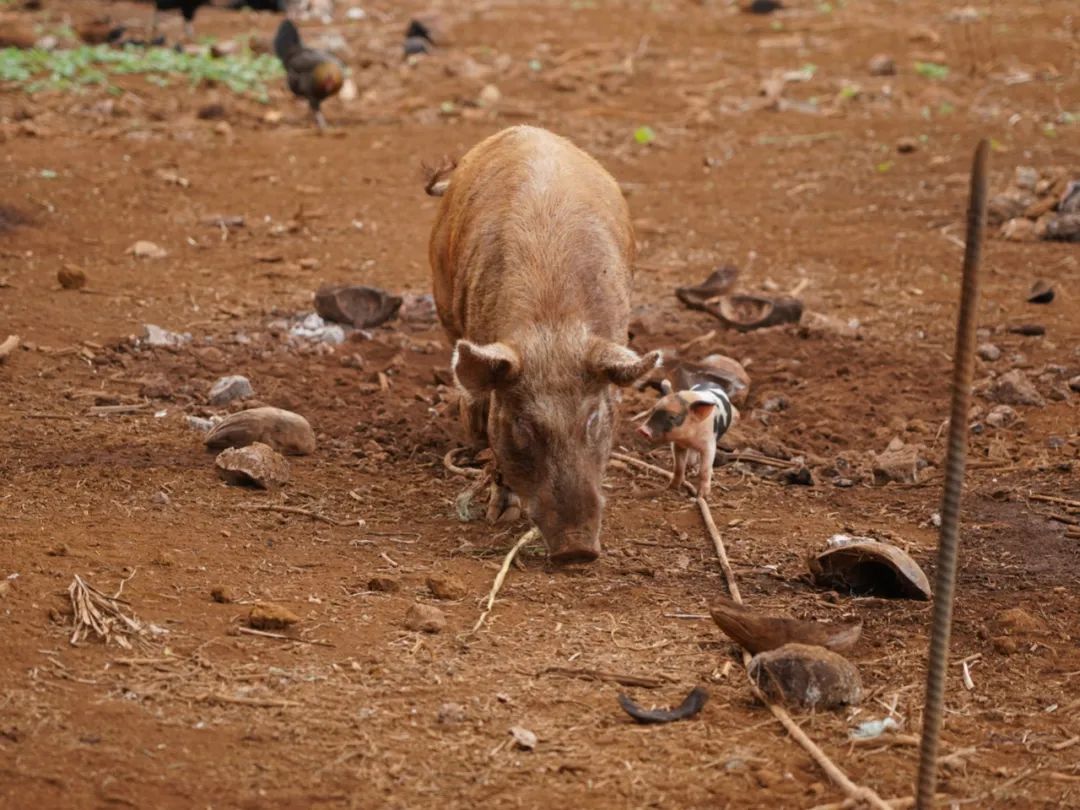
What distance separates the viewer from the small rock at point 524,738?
13.8 feet

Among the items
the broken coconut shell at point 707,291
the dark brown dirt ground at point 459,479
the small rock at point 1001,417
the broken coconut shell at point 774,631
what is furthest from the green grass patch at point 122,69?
the broken coconut shell at point 774,631

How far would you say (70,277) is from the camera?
Result: 29.6ft

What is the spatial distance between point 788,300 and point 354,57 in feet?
27.8

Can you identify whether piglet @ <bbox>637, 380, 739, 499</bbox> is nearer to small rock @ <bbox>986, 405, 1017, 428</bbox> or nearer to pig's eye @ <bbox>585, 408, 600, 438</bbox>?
pig's eye @ <bbox>585, 408, 600, 438</bbox>

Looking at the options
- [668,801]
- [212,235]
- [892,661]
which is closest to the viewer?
[668,801]

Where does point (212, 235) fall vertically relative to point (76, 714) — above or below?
below

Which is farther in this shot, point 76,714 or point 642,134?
point 642,134

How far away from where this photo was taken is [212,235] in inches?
412

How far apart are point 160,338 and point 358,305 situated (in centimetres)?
113

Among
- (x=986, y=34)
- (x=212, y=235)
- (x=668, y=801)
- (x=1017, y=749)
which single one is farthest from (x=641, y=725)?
(x=986, y=34)

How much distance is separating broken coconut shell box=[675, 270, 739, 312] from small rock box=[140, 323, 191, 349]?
286 cm

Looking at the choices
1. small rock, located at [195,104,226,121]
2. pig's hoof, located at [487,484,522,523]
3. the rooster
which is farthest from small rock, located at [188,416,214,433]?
small rock, located at [195,104,226,121]

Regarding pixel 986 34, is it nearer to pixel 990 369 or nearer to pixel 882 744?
pixel 990 369

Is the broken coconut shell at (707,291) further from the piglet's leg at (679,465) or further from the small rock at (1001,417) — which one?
the piglet's leg at (679,465)
